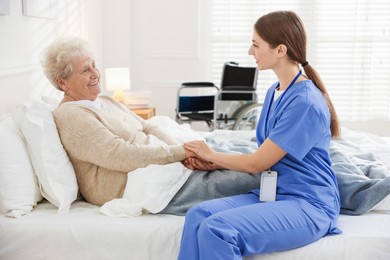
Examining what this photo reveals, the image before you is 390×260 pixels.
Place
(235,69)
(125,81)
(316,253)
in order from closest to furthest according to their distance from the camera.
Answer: (316,253)
(125,81)
(235,69)

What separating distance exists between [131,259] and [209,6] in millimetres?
4028

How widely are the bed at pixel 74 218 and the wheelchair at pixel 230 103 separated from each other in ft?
8.01

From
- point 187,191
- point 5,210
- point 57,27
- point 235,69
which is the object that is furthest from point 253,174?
point 235,69

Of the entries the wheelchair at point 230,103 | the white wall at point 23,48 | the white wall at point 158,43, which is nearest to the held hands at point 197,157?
the white wall at point 23,48

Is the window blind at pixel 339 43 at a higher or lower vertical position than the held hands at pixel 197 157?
higher

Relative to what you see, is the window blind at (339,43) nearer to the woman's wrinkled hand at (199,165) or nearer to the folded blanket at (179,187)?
the folded blanket at (179,187)

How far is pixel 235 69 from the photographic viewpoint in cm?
481

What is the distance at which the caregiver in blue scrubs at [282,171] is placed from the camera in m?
1.69

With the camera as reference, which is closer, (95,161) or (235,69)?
(95,161)

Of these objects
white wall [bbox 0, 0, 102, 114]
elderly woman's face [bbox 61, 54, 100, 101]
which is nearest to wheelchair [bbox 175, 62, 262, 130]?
white wall [bbox 0, 0, 102, 114]

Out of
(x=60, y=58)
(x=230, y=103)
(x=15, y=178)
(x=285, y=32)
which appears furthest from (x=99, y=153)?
(x=230, y=103)

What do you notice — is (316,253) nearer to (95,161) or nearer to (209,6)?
(95,161)

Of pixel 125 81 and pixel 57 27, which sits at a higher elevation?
pixel 57 27

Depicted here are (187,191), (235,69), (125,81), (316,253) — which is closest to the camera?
(316,253)
